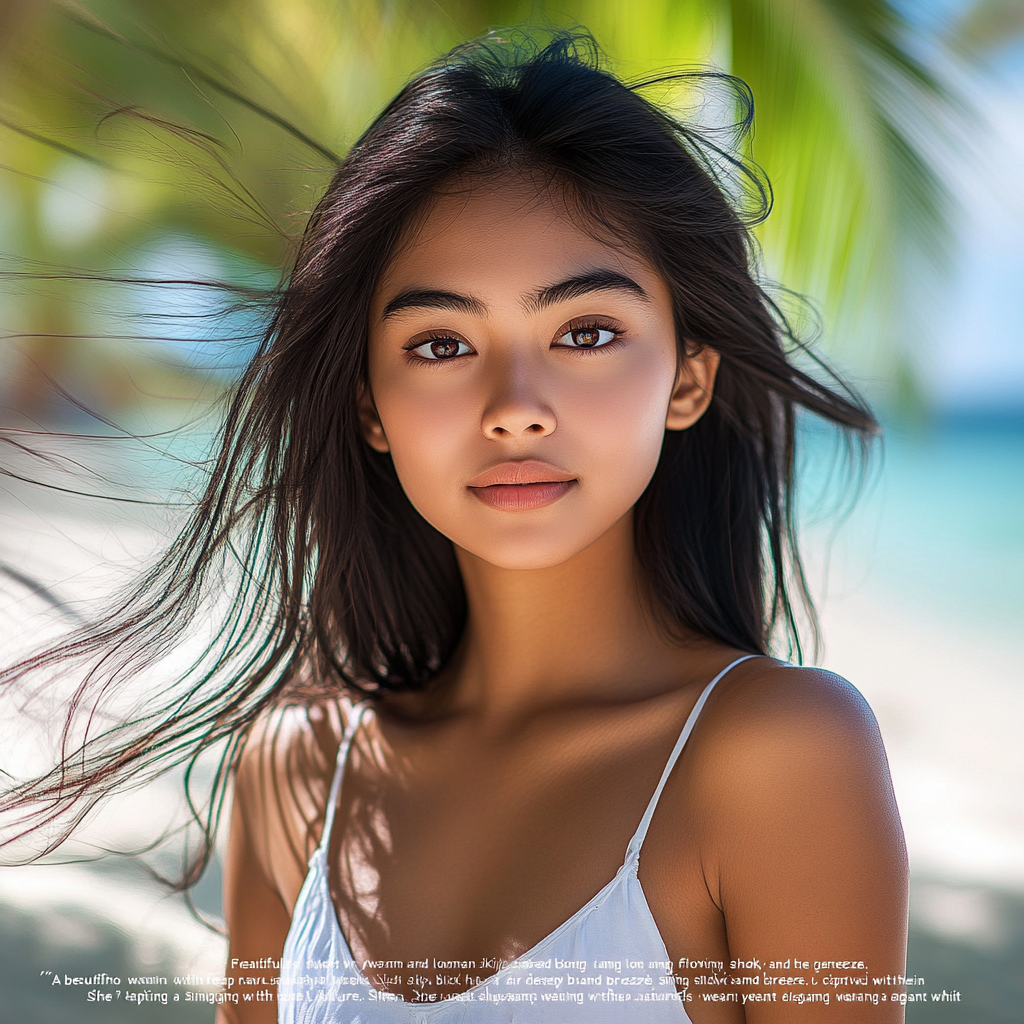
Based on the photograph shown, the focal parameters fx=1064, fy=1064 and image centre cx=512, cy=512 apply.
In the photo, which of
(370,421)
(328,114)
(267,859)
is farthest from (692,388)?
(328,114)

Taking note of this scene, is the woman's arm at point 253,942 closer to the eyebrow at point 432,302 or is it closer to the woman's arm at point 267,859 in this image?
the woman's arm at point 267,859

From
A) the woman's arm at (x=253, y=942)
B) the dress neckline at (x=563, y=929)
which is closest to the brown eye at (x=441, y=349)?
the dress neckline at (x=563, y=929)

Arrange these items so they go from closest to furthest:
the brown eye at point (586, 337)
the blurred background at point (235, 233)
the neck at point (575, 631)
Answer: the brown eye at point (586, 337)
the neck at point (575, 631)
the blurred background at point (235, 233)

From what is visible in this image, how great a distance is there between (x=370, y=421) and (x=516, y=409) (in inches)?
18.3

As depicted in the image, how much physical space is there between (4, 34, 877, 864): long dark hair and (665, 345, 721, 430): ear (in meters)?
0.02

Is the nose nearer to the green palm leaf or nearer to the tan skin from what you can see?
the tan skin

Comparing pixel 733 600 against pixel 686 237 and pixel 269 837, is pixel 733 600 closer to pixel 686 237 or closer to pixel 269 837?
pixel 686 237

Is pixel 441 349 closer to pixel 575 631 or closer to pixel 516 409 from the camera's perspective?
pixel 516 409

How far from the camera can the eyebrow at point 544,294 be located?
1.47 metres

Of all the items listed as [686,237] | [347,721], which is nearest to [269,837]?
[347,721]

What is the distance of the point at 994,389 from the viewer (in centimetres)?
1612

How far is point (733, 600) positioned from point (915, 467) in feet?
47.2

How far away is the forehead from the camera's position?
1487mm

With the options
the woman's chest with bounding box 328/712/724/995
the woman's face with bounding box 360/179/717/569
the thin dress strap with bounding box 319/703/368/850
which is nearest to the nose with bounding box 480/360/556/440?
the woman's face with bounding box 360/179/717/569
